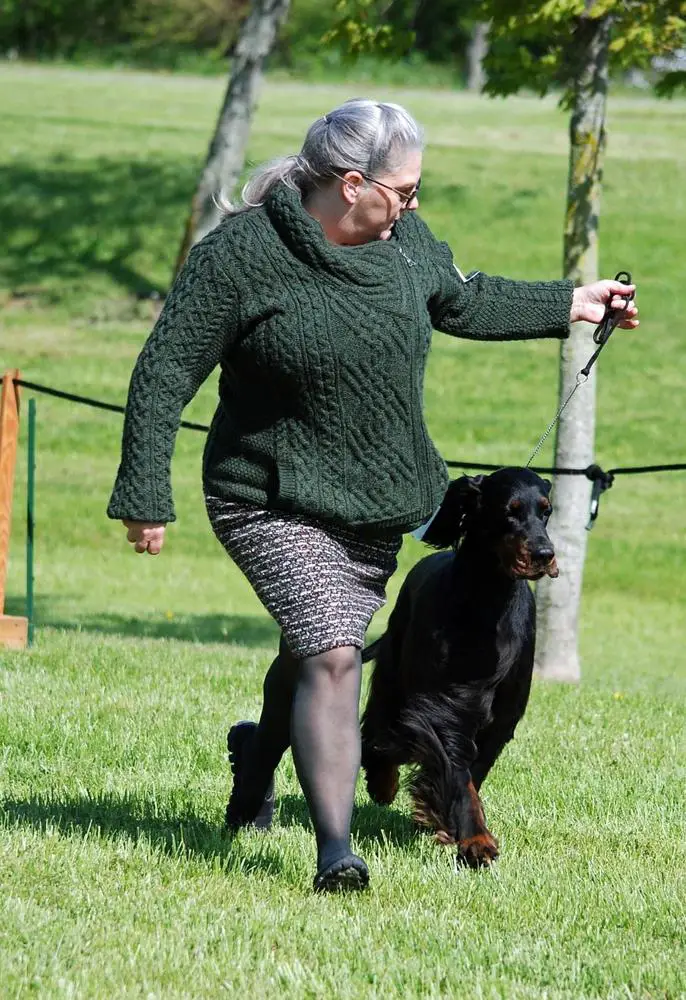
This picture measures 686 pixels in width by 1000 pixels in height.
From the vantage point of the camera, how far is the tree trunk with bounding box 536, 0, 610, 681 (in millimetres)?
9297

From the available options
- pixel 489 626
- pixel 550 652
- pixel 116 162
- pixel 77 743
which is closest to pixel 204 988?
pixel 489 626

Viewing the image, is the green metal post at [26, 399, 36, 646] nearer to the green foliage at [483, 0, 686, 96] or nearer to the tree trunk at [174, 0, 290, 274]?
the green foliage at [483, 0, 686, 96]

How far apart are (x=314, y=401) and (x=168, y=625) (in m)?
7.88

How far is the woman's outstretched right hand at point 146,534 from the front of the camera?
3910 millimetres

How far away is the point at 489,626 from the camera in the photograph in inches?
190

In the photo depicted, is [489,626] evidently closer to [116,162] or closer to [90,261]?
[90,261]

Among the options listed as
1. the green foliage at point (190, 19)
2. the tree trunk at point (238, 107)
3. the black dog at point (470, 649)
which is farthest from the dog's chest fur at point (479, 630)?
the green foliage at point (190, 19)

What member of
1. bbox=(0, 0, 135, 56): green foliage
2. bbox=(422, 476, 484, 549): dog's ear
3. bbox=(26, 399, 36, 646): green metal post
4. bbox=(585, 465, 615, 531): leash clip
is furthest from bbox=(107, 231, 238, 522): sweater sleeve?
bbox=(0, 0, 135, 56): green foliage

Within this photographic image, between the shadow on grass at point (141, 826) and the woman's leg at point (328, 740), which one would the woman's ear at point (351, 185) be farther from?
the shadow on grass at point (141, 826)

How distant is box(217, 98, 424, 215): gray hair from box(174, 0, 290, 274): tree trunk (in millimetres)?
15712

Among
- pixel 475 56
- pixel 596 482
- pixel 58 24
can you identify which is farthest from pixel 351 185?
pixel 58 24

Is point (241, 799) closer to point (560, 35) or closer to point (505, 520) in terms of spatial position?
point (505, 520)

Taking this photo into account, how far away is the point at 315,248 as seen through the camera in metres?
3.92

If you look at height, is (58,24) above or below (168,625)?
above
